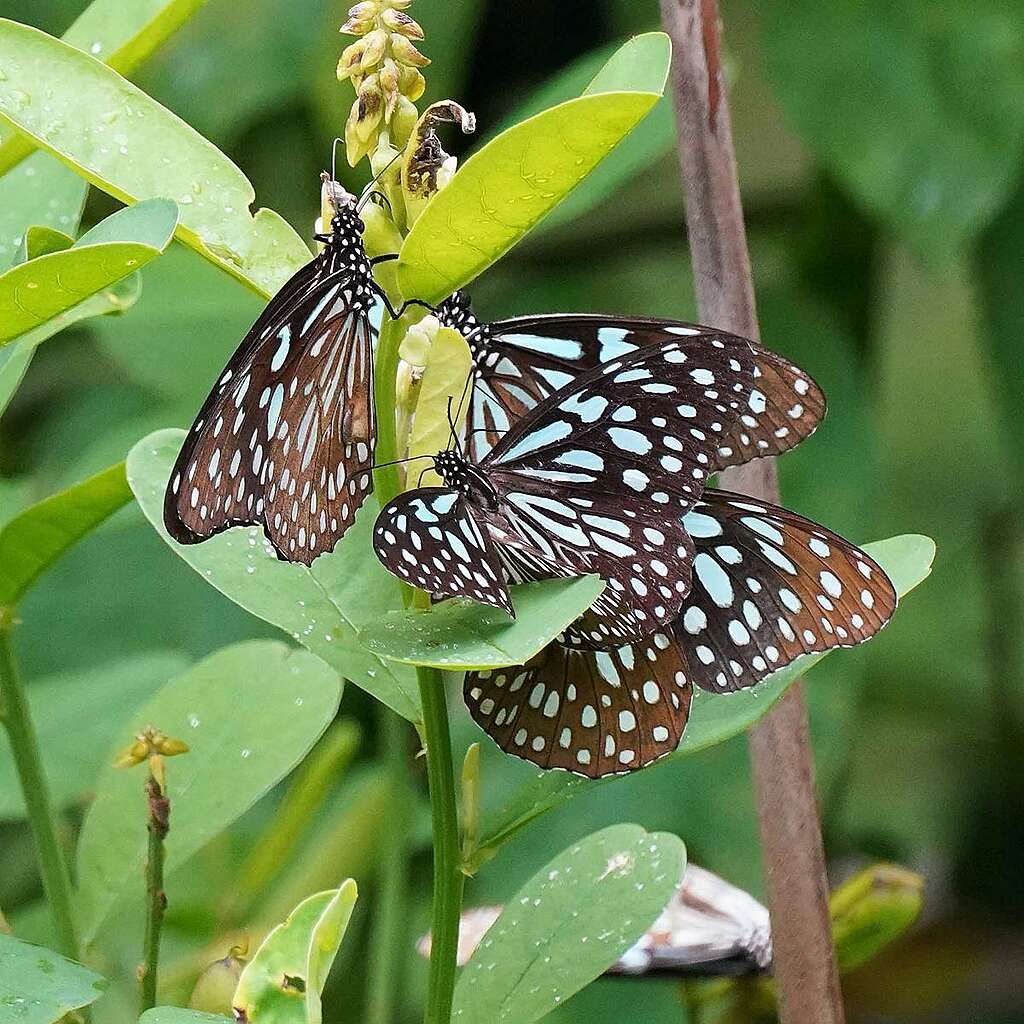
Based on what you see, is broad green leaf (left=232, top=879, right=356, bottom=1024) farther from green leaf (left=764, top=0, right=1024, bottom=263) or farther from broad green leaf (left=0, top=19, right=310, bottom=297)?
green leaf (left=764, top=0, right=1024, bottom=263)

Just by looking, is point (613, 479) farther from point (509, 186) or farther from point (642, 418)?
point (509, 186)

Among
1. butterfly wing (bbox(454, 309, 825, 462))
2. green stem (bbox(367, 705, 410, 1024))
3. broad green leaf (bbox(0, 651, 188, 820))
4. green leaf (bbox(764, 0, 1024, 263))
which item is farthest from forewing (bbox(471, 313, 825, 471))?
green leaf (bbox(764, 0, 1024, 263))

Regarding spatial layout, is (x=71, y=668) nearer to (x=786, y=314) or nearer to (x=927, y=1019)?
(x=786, y=314)

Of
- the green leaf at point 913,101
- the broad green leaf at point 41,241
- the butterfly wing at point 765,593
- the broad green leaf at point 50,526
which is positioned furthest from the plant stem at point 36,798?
the green leaf at point 913,101

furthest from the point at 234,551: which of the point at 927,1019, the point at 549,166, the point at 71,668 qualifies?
the point at 927,1019

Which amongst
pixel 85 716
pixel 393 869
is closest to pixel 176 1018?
pixel 85 716
